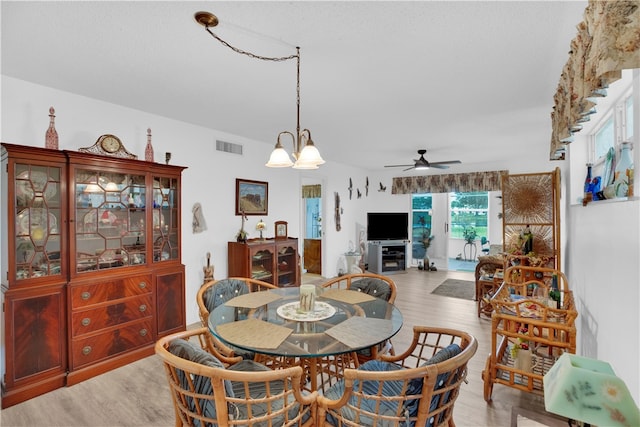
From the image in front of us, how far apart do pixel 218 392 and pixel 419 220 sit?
727 centimetres

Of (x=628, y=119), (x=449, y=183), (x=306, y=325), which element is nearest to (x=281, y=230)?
(x=306, y=325)

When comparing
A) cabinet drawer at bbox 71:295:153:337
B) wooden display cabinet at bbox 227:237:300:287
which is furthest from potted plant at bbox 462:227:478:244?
cabinet drawer at bbox 71:295:153:337

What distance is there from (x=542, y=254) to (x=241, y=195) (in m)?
3.80

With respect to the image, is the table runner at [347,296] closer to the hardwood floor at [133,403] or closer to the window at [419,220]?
the hardwood floor at [133,403]

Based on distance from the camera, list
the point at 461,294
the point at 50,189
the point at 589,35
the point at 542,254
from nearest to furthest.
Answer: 1. the point at 589,35
2. the point at 50,189
3. the point at 542,254
4. the point at 461,294

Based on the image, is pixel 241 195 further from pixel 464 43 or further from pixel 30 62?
pixel 464 43

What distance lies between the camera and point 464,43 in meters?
1.94

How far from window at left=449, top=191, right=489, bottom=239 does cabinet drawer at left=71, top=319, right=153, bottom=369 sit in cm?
676

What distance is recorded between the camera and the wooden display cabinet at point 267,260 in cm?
404

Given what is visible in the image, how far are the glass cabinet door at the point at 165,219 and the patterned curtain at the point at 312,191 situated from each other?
4.05m

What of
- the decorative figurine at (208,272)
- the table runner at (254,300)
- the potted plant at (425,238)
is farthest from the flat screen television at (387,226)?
the table runner at (254,300)

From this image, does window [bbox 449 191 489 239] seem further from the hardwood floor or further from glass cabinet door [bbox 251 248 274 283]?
the hardwood floor

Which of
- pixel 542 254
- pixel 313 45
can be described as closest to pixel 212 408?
pixel 313 45

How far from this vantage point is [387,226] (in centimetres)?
727
